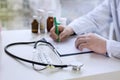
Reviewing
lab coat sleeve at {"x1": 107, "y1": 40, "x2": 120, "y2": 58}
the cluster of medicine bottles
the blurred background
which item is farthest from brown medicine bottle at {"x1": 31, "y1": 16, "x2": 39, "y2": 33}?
lab coat sleeve at {"x1": 107, "y1": 40, "x2": 120, "y2": 58}

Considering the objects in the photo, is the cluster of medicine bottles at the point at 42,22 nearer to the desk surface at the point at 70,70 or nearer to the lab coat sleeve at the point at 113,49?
the desk surface at the point at 70,70

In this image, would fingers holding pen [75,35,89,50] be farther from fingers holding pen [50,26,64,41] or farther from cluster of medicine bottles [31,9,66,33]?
cluster of medicine bottles [31,9,66,33]

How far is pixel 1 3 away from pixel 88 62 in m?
1.01

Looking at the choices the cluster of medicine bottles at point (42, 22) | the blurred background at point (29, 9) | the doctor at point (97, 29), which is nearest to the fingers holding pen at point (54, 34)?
the doctor at point (97, 29)

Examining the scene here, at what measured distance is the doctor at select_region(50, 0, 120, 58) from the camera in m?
0.99

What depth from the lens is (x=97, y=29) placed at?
133 cm

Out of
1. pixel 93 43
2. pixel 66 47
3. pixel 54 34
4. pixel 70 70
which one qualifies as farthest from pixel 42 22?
pixel 70 70

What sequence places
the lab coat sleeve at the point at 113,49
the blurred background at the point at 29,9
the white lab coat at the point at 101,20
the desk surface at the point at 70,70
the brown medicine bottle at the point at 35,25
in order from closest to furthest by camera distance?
the desk surface at the point at 70,70, the lab coat sleeve at the point at 113,49, the white lab coat at the point at 101,20, the brown medicine bottle at the point at 35,25, the blurred background at the point at 29,9

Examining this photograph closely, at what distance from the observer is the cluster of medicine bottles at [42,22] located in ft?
4.44

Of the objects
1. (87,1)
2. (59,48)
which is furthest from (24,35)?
(87,1)

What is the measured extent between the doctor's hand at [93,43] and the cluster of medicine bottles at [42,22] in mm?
363

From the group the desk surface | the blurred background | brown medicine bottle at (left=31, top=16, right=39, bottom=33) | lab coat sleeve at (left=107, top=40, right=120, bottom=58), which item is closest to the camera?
the desk surface

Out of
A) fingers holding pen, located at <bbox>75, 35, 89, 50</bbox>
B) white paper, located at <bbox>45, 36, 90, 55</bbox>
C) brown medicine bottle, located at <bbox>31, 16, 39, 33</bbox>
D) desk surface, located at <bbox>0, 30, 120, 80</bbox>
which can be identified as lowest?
desk surface, located at <bbox>0, 30, 120, 80</bbox>

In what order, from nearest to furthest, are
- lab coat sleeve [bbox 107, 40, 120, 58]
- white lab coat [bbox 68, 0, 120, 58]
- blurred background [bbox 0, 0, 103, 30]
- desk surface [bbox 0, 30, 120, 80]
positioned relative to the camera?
desk surface [bbox 0, 30, 120, 80] → lab coat sleeve [bbox 107, 40, 120, 58] → white lab coat [bbox 68, 0, 120, 58] → blurred background [bbox 0, 0, 103, 30]
